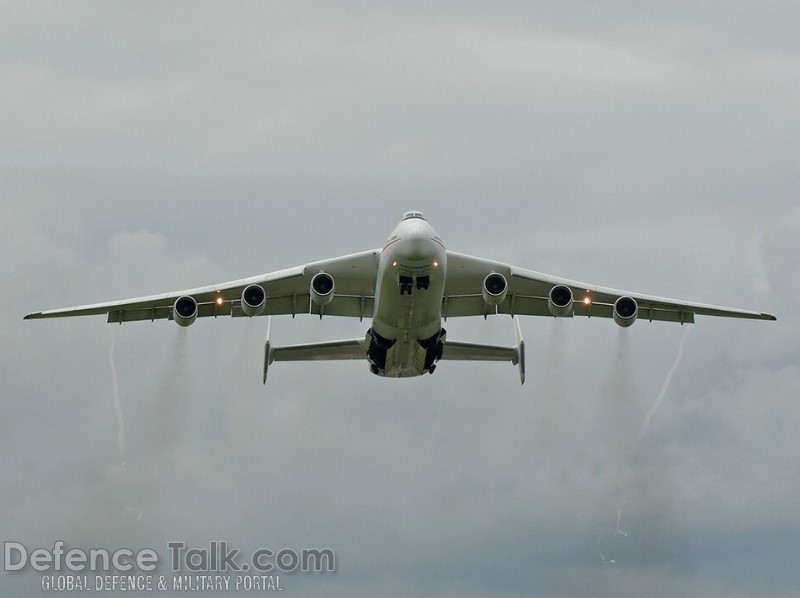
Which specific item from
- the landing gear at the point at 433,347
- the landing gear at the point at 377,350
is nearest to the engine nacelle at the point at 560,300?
the landing gear at the point at 433,347

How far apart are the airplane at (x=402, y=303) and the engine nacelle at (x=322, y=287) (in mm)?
24

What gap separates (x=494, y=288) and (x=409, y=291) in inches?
115

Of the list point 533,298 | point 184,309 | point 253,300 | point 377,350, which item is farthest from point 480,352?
point 184,309

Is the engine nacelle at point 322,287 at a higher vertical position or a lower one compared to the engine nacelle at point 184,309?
higher

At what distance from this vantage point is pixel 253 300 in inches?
1302

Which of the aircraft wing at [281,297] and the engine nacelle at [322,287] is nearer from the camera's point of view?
the engine nacelle at [322,287]

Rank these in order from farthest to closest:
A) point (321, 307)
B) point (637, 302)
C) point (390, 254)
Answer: point (637, 302), point (321, 307), point (390, 254)

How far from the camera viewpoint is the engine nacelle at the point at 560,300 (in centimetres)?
3347

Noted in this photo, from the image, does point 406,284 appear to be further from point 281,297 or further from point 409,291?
point 281,297

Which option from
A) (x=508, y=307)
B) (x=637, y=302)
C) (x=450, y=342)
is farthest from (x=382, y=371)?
(x=637, y=302)

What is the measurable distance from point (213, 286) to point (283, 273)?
180cm

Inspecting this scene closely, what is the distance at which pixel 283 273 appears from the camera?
34.6 metres

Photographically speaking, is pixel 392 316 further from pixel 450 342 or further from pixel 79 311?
pixel 79 311

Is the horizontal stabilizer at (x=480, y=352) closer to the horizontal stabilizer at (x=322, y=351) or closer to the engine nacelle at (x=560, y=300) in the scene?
the engine nacelle at (x=560, y=300)
